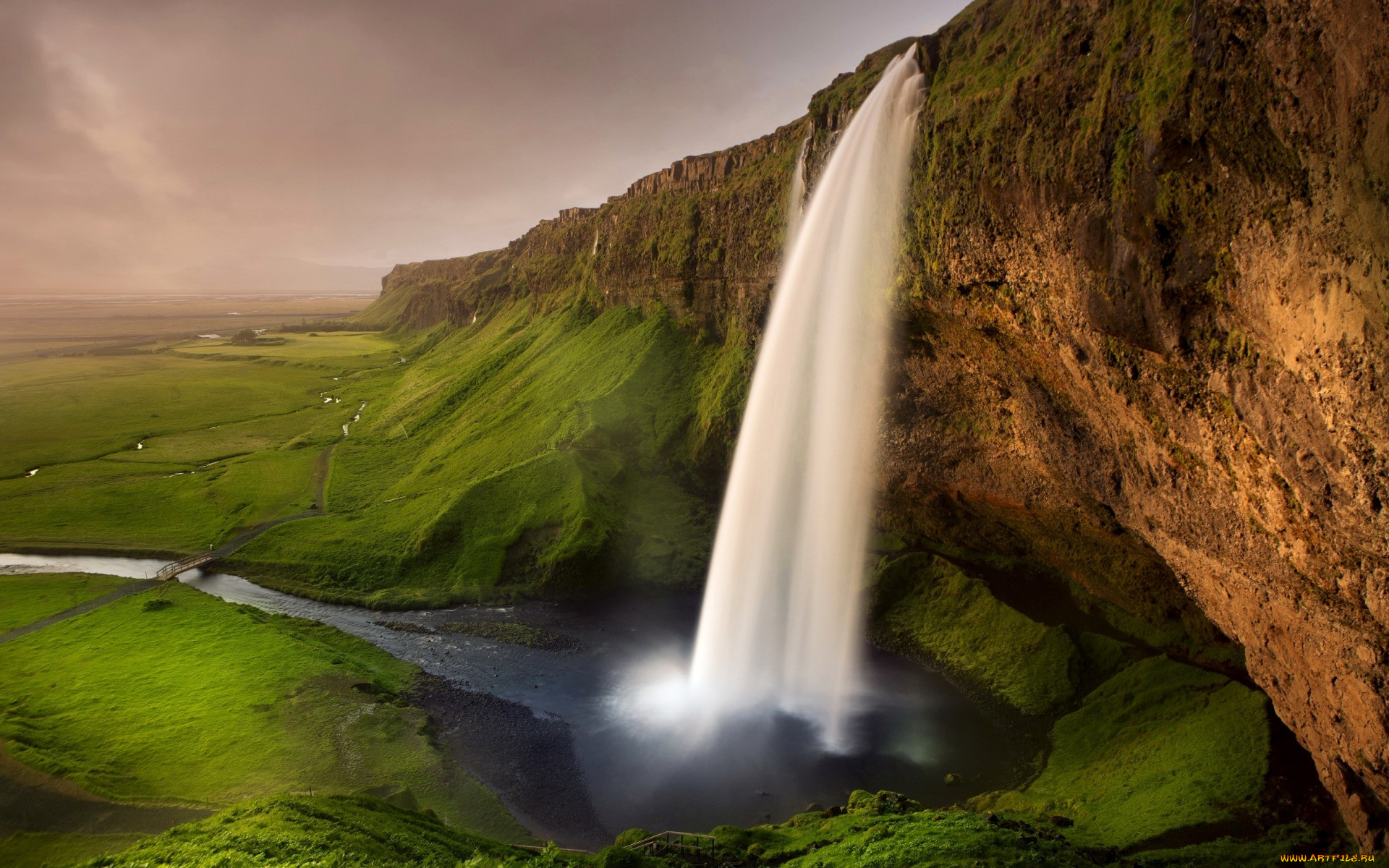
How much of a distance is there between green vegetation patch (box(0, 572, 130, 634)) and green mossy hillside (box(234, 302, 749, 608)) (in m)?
7.05

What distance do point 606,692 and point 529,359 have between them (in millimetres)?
49838

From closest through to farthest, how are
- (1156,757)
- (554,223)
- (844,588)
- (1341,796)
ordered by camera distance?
1. (1341,796)
2. (1156,757)
3. (844,588)
4. (554,223)

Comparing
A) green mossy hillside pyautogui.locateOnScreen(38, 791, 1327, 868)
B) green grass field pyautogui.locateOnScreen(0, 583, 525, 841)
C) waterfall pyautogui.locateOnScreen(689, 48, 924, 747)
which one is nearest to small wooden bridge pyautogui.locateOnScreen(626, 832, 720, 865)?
green mossy hillside pyautogui.locateOnScreen(38, 791, 1327, 868)

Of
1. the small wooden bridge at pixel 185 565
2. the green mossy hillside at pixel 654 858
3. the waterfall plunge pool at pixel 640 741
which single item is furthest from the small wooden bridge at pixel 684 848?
the small wooden bridge at pixel 185 565

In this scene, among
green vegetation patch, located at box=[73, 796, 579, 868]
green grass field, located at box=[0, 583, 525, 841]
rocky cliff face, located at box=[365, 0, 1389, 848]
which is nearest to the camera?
rocky cliff face, located at box=[365, 0, 1389, 848]

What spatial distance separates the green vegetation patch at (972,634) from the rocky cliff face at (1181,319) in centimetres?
355

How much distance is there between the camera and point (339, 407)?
8575cm

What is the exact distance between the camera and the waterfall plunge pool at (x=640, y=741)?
22.3 meters

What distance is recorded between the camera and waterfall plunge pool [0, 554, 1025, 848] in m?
22.3

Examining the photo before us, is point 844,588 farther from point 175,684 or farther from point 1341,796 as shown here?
point 175,684

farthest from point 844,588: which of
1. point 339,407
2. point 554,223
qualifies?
point 554,223

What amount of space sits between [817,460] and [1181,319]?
2132 centimetres

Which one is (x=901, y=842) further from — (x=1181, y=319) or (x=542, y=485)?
(x=542, y=485)

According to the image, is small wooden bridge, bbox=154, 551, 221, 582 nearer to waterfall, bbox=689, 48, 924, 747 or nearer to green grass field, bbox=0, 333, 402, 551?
green grass field, bbox=0, 333, 402, 551
